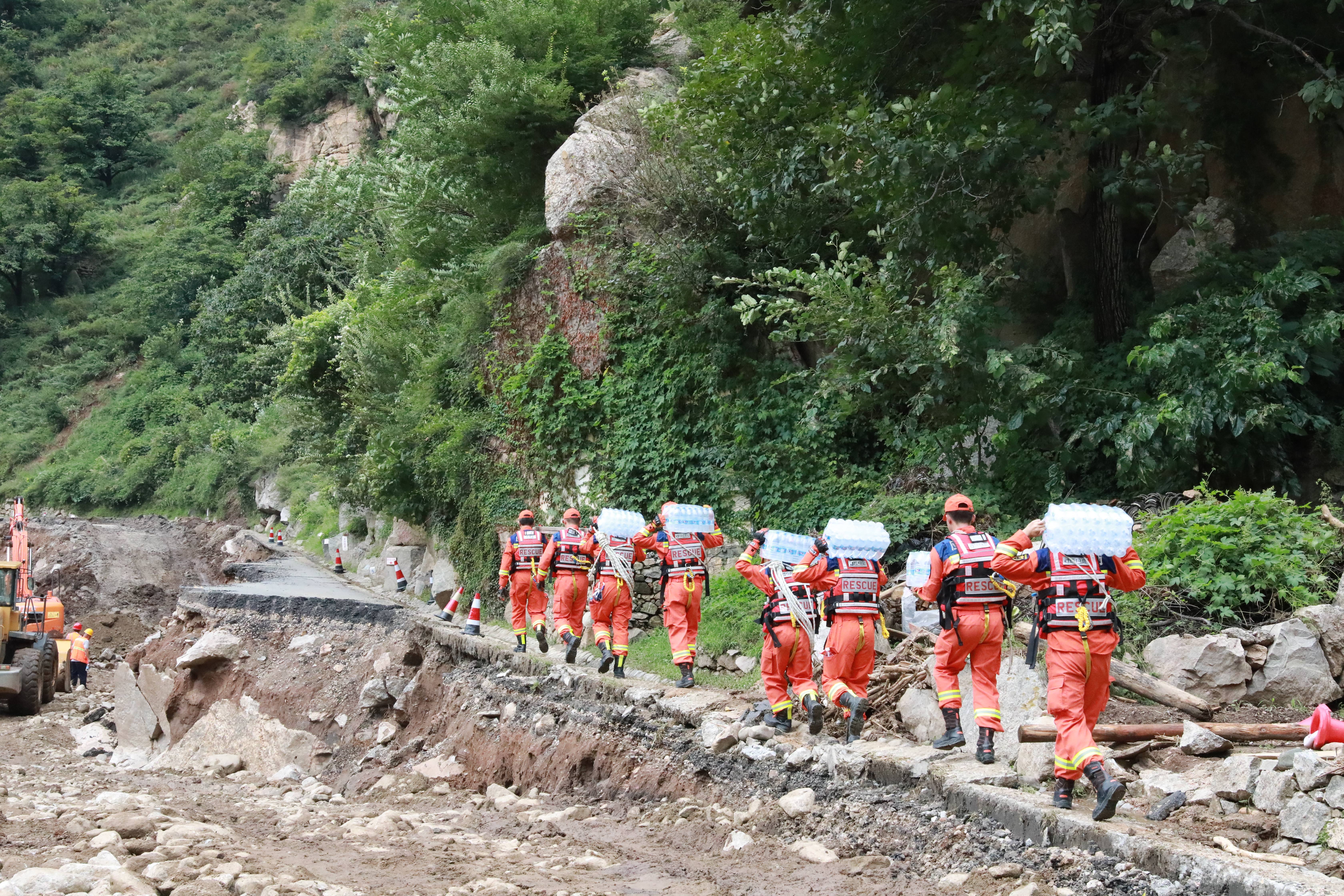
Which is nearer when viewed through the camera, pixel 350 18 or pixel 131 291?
pixel 131 291

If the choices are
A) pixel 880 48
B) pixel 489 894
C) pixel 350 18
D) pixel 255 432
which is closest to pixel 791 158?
pixel 880 48

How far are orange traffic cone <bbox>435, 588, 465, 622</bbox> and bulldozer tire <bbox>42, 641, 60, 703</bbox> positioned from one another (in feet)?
22.1

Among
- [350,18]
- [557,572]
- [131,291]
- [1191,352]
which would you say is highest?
[350,18]

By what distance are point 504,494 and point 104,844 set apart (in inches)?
456

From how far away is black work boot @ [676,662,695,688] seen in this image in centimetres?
1066

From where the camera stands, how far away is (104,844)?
21.3 feet

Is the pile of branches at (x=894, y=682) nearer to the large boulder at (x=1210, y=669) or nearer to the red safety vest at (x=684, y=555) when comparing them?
the large boulder at (x=1210, y=669)

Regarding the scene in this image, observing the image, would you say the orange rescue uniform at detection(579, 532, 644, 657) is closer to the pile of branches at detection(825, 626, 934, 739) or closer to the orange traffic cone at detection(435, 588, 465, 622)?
the pile of branches at detection(825, 626, 934, 739)

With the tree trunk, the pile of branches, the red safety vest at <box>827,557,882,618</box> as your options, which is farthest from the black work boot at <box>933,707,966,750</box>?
the tree trunk

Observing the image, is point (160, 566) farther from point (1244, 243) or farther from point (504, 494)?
point (1244, 243)

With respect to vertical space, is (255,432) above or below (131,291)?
below

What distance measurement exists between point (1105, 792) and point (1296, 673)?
8.15 feet

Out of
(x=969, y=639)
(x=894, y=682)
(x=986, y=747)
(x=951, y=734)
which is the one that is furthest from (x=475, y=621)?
(x=986, y=747)

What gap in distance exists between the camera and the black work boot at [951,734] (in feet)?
24.0
